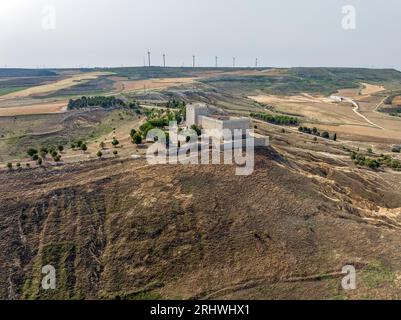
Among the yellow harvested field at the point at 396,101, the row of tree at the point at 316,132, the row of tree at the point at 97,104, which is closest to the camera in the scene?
the row of tree at the point at 316,132

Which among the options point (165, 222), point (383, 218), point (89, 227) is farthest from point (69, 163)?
point (383, 218)

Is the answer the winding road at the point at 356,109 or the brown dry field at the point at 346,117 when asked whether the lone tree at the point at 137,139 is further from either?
the winding road at the point at 356,109

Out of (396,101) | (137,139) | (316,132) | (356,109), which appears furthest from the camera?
(396,101)

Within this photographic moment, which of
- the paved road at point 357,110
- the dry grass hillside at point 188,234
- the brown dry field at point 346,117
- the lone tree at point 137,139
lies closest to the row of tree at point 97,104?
the lone tree at point 137,139

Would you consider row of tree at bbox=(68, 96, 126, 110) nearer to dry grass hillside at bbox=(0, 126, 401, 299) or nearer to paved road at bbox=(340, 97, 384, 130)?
dry grass hillside at bbox=(0, 126, 401, 299)

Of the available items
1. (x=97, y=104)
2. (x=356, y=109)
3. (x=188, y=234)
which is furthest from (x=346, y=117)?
(x=188, y=234)

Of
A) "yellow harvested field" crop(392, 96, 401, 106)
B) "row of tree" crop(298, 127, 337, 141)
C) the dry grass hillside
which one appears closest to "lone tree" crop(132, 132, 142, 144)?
the dry grass hillside

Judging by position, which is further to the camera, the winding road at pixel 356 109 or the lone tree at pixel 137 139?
the winding road at pixel 356 109

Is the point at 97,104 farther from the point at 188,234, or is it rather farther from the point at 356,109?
the point at 356,109

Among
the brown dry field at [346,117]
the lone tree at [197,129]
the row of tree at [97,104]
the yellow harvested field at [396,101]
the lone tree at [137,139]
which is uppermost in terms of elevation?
the row of tree at [97,104]

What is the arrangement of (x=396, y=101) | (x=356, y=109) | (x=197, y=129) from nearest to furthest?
1. (x=197, y=129)
2. (x=356, y=109)
3. (x=396, y=101)

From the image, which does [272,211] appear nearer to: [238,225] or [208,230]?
[238,225]
